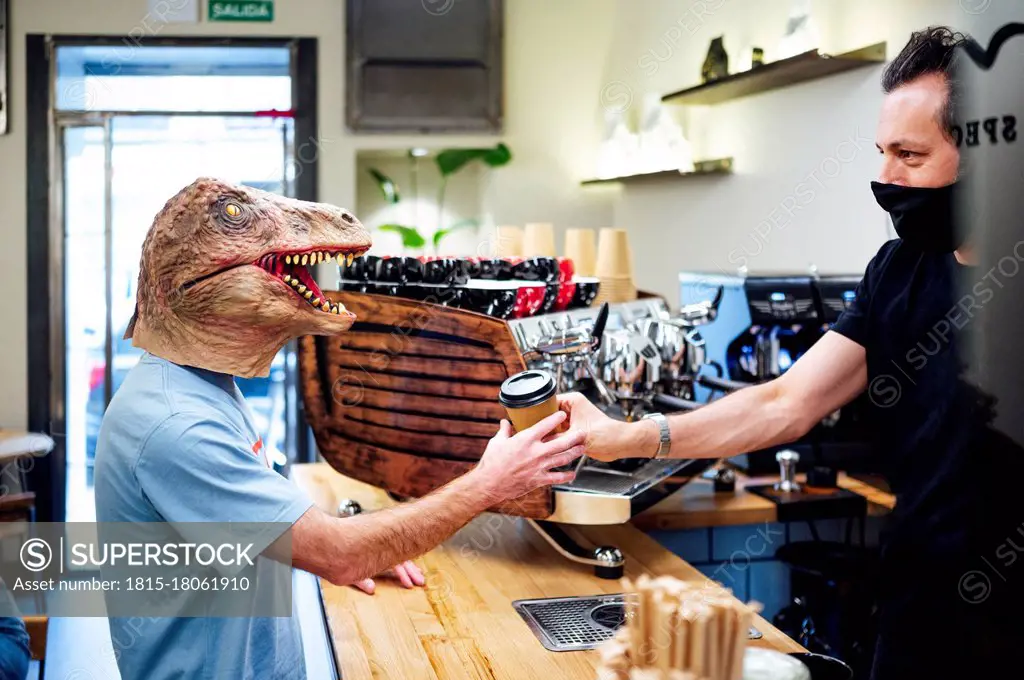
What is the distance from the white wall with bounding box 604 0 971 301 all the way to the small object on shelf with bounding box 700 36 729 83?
0.26 feet

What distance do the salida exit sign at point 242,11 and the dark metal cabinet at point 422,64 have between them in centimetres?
45

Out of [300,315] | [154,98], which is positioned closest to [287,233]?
[300,315]

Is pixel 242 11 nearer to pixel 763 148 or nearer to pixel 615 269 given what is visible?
pixel 763 148

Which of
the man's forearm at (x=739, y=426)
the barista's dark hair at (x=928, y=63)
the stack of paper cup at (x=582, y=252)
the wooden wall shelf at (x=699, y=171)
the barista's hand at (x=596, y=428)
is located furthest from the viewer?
the wooden wall shelf at (x=699, y=171)

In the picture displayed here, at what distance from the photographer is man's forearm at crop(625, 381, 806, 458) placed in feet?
5.90

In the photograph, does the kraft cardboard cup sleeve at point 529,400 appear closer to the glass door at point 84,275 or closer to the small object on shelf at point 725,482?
the small object on shelf at point 725,482

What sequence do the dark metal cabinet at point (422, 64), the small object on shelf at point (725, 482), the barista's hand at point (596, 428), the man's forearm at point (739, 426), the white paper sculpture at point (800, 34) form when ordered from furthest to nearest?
1. the dark metal cabinet at point (422, 64)
2. the white paper sculpture at point (800, 34)
3. the small object on shelf at point (725, 482)
4. the man's forearm at point (739, 426)
5. the barista's hand at point (596, 428)

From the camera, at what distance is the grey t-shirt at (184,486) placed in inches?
48.2

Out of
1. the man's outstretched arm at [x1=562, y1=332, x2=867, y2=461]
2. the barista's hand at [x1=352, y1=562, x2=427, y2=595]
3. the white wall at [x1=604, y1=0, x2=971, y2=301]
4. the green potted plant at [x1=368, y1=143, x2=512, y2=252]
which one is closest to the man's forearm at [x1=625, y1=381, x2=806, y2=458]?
the man's outstretched arm at [x1=562, y1=332, x2=867, y2=461]

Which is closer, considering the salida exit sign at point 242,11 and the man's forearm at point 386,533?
the man's forearm at point 386,533

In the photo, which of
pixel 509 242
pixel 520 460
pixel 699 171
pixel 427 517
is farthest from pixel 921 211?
pixel 699 171

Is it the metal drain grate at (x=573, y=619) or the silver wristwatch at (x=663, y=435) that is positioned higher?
the silver wristwatch at (x=663, y=435)

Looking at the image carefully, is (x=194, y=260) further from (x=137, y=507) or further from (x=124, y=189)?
(x=124, y=189)

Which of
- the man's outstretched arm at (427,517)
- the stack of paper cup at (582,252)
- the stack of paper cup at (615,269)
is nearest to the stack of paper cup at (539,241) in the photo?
the stack of paper cup at (582,252)
